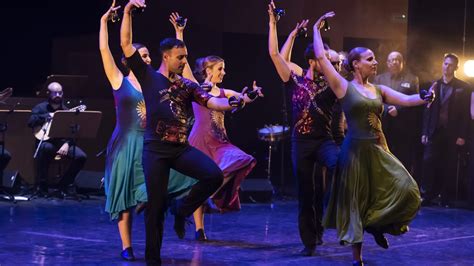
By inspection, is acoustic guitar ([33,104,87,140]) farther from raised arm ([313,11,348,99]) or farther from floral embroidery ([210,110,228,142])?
raised arm ([313,11,348,99])

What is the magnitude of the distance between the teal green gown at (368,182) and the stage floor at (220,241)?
25.9 inches

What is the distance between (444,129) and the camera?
12.7 metres

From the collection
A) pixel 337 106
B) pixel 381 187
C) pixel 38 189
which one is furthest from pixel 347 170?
pixel 38 189

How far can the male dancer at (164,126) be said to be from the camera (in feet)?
22.3

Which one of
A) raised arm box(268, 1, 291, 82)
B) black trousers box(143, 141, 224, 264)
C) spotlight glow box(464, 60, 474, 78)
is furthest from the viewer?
spotlight glow box(464, 60, 474, 78)

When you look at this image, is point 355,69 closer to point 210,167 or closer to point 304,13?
point 210,167

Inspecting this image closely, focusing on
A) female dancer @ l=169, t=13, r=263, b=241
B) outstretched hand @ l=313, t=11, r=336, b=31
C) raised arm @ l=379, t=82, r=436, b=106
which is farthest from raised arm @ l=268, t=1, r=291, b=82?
raised arm @ l=379, t=82, r=436, b=106

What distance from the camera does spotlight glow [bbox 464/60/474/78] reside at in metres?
12.9

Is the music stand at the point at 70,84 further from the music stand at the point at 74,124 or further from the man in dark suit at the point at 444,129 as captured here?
the man in dark suit at the point at 444,129

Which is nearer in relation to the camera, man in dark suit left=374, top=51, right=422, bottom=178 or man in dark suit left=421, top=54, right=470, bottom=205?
man in dark suit left=374, top=51, right=422, bottom=178

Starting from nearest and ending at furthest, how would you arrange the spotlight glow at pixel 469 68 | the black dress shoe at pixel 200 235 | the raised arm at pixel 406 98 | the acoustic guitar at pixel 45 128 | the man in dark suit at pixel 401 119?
the raised arm at pixel 406 98 → the black dress shoe at pixel 200 235 → the man in dark suit at pixel 401 119 → the acoustic guitar at pixel 45 128 → the spotlight glow at pixel 469 68

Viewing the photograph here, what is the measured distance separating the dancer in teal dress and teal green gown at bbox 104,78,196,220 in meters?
1.67

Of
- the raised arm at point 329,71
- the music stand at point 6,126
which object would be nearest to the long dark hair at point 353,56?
the raised arm at point 329,71

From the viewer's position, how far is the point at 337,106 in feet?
28.0
